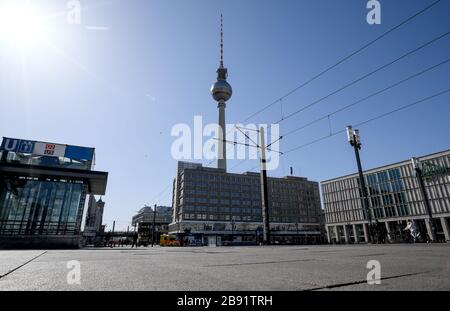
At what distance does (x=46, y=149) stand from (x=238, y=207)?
2782 inches

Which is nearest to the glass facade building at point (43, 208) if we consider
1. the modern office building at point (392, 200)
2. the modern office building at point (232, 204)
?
the modern office building at point (392, 200)

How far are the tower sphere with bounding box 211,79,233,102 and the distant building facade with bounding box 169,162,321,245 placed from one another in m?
28.6

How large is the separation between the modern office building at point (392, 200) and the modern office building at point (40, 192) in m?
51.2

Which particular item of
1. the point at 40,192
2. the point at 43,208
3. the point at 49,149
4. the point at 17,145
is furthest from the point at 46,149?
the point at 43,208

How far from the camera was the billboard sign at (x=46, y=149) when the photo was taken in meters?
36.0

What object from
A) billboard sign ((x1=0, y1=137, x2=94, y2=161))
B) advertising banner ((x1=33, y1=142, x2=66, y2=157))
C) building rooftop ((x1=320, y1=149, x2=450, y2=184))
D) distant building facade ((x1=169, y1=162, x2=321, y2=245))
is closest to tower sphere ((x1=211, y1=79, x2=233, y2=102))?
distant building facade ((x1=169, y1=162, x2=321, y2=245))

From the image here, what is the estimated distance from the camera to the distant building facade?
89.8 m

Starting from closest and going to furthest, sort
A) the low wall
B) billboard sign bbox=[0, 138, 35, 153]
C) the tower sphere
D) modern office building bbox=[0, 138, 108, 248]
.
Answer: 1. the low wall
2. modern office building bbox=[0, 138, 108, 248]
3. billboard sign bbox=[0, 138, 35, 153]
4. the tower sphere

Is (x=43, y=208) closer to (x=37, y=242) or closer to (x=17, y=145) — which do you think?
(x=37, y=242)

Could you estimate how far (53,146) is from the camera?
3834 cm

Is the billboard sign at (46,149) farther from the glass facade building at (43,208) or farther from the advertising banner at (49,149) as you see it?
the glass facade building at (43,208)

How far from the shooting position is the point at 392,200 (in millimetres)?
67438
